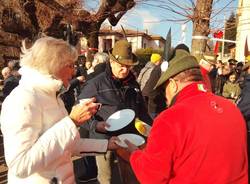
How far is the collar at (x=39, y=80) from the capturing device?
7.79ft

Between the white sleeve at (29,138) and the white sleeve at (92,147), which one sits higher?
the white sleeve at (29,138)

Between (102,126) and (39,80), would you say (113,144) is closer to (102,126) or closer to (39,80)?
(102,126)

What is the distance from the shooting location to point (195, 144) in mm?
1854

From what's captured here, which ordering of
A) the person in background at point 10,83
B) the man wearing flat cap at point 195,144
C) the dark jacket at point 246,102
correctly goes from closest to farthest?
1. the man wearing flat cap at point 195,144
2. the dark jacket at point 246,102
3. the person in background at point 10,83

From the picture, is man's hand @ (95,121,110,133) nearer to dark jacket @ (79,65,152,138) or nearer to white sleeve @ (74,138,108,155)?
white sleeve @ (74,138,108,155)

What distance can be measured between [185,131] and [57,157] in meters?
0.81

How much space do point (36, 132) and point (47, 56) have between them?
44cm

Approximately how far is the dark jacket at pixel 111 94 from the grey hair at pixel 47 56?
1271 millimetres

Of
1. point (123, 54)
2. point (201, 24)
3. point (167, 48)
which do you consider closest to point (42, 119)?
point (167, 48)

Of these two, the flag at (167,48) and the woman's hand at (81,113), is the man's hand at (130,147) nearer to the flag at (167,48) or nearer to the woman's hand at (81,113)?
the woman's hand at (81,113)

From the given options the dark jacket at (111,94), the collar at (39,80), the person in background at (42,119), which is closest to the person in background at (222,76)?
the dark jacket at (111,94)

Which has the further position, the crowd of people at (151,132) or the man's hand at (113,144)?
the man's hand at (113,144)

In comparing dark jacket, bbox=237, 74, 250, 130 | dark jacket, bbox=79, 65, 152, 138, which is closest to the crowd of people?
dark jacket, bbox=79, 65, 152, 138

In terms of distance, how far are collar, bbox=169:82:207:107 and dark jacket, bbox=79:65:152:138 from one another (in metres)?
1.70
